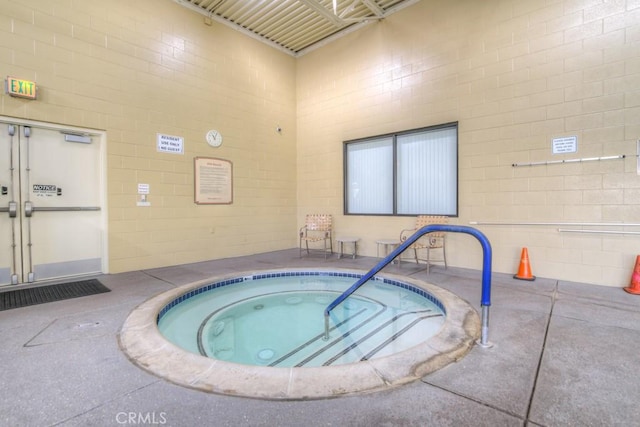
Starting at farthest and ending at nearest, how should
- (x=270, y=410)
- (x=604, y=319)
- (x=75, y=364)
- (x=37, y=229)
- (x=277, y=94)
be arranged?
(x=277, y=94), (x=37, y=229), (x=604, y=319), (x=75, y=364), (x=270, y=410)

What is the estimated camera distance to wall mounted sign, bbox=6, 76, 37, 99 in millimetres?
3354

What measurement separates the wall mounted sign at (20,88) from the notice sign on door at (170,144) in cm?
143

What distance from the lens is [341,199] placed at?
19.4 ft

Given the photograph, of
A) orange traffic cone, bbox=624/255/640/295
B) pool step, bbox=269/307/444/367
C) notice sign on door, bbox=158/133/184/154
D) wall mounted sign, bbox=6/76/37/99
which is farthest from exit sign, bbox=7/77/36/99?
orange traffic cone, bbox=624/255/640/295

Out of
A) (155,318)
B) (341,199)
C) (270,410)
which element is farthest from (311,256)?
(270,410)

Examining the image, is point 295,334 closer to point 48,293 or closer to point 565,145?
point 48,293

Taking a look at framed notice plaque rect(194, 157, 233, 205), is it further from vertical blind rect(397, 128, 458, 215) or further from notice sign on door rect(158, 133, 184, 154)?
vertical blind rect(397, 128, 458, 215)

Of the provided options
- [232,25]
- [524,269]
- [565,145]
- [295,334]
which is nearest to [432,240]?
[524,269]

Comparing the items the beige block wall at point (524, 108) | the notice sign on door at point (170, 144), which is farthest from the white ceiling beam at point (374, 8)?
the notice sign on door at point (170, 144)

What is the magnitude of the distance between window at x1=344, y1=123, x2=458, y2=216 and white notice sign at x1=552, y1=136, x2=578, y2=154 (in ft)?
3.94

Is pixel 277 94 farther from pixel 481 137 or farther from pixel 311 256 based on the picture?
pixel 481 137

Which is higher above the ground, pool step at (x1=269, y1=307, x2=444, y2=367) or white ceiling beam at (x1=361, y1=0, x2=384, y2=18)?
white ceiling beam at (x1=361, y1=0, x2=384, y2=18)

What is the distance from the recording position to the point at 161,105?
4.57 m

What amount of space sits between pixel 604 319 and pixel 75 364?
3838 mm
